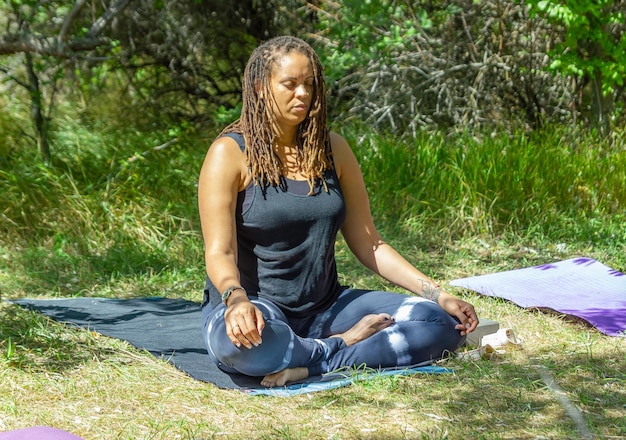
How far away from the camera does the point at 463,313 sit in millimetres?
3346

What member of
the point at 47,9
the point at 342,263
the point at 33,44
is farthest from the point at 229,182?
the point at 47,9

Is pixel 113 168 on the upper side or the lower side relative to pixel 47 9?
lower

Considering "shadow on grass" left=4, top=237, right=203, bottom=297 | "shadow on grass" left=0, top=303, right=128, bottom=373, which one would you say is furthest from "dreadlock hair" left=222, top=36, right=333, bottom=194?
"shadow on grass" left=4, top=237, right=203, bottom=297

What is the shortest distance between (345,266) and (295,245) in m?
2.18

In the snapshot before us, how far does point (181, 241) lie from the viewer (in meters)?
5.81

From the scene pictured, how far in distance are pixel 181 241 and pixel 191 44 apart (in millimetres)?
3391

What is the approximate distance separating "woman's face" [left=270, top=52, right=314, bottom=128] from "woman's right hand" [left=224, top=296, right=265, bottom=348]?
2.64 ft

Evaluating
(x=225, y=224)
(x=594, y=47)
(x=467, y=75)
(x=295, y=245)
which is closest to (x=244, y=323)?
(x=225, y=224)

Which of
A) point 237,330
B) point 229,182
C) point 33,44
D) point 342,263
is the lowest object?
point 342,263

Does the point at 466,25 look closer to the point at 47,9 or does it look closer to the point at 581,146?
the point at 581,146

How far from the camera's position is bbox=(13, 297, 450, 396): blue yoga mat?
3.14 metres

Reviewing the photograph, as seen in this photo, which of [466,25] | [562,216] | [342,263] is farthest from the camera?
[466,25]

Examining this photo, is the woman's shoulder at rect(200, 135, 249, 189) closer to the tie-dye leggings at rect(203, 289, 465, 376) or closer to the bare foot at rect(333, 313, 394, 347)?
the tie-dye leggings at rect(203, 289, 465, 376)

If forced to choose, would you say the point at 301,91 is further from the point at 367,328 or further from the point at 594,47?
the point at 594,47
